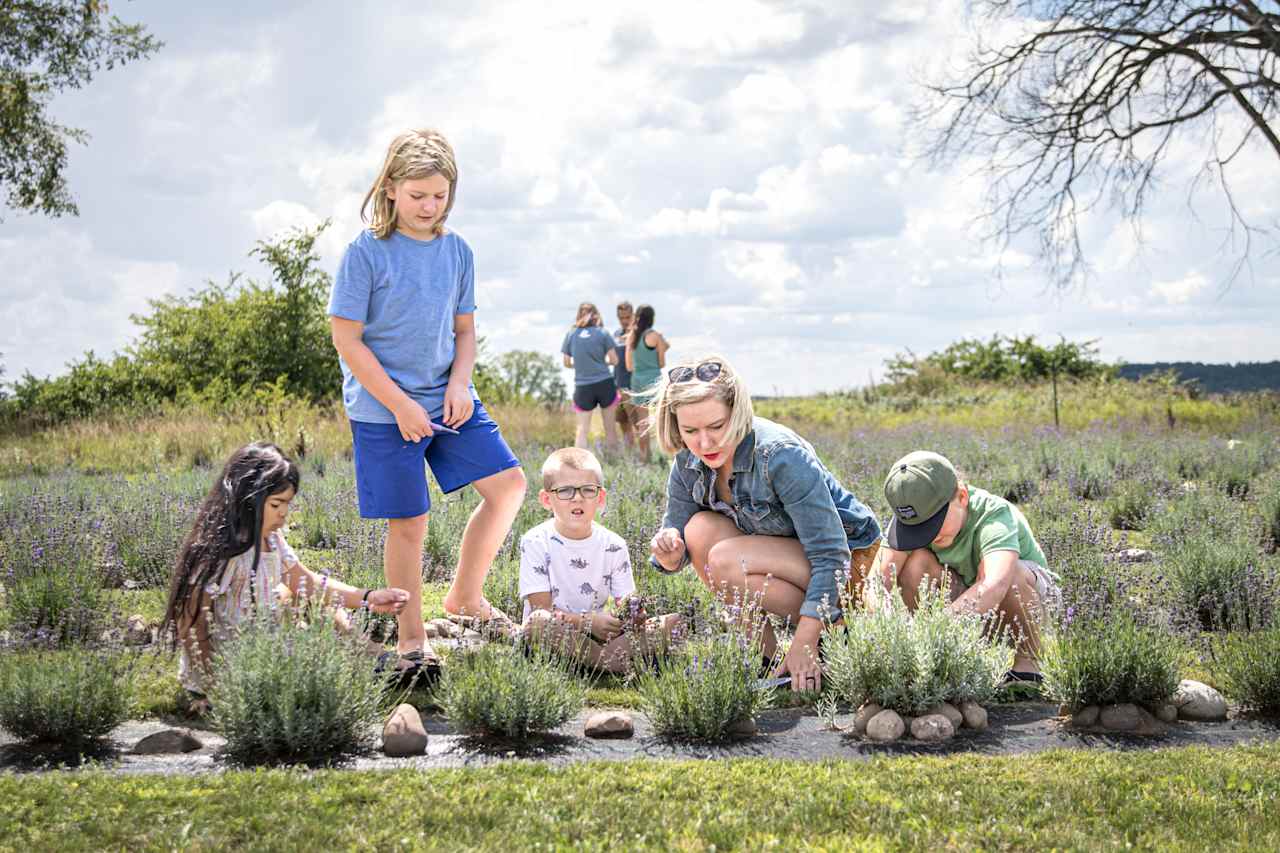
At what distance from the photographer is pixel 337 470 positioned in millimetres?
10672

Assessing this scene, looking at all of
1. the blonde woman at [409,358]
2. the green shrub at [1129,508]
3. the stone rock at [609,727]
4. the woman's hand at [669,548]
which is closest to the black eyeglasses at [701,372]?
the woman's hand at [669,548]

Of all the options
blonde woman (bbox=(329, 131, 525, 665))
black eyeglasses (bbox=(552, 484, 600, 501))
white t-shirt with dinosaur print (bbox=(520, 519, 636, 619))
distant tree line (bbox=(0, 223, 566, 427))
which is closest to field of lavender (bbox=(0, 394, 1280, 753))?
white t-shirt with dinosaur print (bbox=(520, 519, 636, 619))

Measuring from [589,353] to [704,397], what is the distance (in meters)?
9.06

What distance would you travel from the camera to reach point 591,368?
13477mm

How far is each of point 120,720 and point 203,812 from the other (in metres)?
0.99

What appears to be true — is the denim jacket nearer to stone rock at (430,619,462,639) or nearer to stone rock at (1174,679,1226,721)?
stone rock at (430,619,462,639)

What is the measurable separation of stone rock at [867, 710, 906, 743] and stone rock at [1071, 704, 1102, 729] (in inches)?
28.3

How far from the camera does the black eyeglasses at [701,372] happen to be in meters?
4.57

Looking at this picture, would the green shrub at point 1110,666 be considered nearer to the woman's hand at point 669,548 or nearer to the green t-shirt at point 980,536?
the green t-shirt at point 980,536

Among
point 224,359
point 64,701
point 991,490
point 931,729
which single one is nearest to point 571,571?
point 931,729

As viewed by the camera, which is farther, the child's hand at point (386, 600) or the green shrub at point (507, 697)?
the child's hand at point (386, 600)

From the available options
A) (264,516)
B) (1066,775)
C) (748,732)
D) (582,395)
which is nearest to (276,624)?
(264,516)

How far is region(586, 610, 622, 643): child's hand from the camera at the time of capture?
15.3ft

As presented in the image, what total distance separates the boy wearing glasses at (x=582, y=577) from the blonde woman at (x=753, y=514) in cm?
Result: 25
